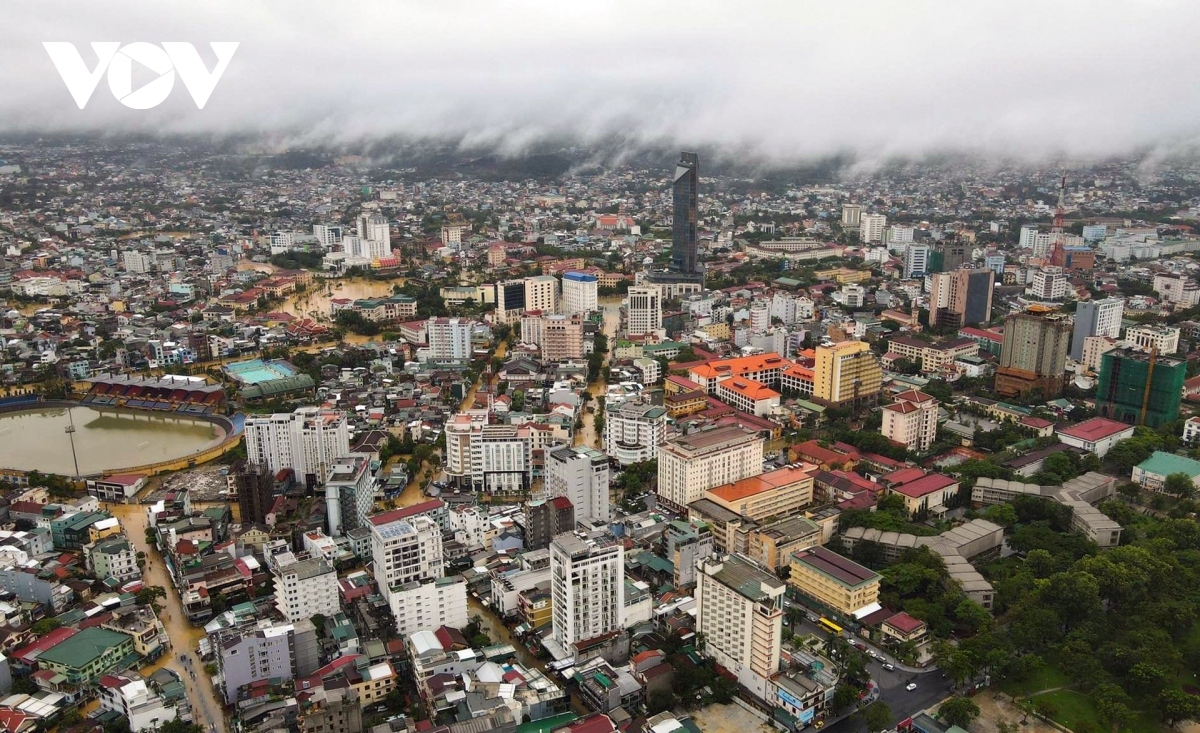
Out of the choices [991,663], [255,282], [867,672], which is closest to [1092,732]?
[991,663]

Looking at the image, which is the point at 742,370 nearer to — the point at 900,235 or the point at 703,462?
the point at 703,462

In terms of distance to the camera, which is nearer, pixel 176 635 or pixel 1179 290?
pixel 176 635

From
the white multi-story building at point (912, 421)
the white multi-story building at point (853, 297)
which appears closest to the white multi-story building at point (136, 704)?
the white multi-story building at point (912, 421)

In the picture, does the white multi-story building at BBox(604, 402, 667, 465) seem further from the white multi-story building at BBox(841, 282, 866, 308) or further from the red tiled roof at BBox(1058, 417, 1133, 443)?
the white multi-story building at BBox(841, 282, 866, 308)

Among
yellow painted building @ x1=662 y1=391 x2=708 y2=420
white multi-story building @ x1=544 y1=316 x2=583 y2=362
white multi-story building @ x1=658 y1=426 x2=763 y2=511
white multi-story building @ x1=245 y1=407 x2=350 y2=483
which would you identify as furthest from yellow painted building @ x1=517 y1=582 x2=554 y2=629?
white multi-story building @ x1=544 y1=316 x2=583 y2=362

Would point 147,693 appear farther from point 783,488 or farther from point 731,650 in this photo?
point 783,488

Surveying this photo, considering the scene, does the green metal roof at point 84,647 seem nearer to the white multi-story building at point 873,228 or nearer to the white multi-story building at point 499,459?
the white multi-story building at point 499,459

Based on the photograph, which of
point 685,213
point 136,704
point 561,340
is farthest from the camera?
point 685,213

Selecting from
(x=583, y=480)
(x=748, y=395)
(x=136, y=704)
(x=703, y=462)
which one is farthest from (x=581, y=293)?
(x=136, y=704)
